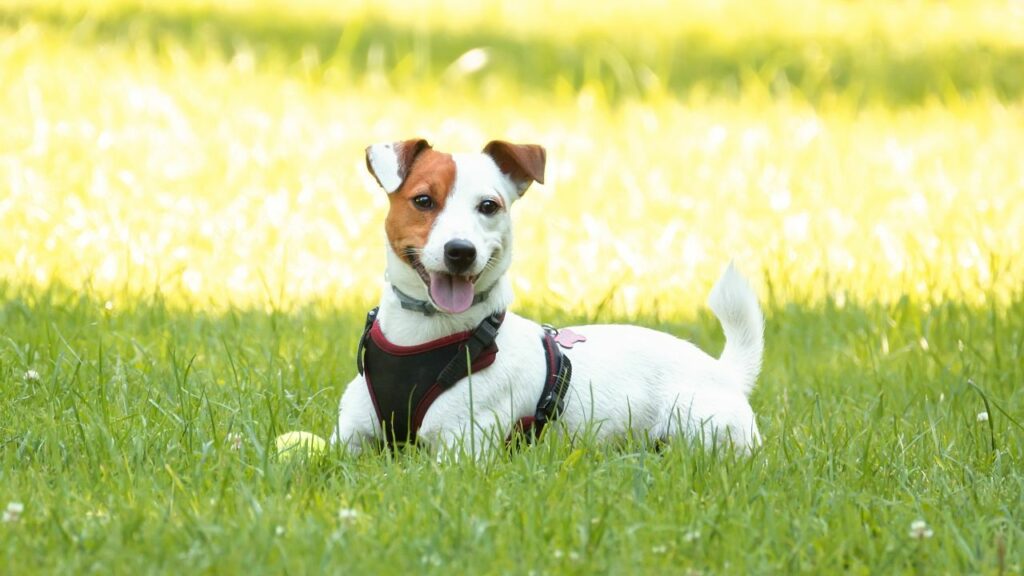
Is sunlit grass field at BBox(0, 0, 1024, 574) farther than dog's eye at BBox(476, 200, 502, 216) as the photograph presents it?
No

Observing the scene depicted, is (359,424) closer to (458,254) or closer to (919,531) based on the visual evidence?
(458,254)

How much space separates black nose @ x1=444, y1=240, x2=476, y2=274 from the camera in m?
3.85

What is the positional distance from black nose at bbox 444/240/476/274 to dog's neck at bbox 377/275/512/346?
221mm

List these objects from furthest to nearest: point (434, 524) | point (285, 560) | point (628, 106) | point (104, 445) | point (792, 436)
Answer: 1. point (628, 106)
2. point (792, 436)
3. point (104, 445)
4. point (434, 524)
5. point (285, 560)

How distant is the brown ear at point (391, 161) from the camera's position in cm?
409

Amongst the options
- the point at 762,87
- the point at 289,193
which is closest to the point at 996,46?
the point at 762,87

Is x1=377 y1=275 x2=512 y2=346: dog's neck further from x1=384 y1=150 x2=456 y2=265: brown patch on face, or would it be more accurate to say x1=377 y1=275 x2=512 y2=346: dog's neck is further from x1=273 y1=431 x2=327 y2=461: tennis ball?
x1=273 y1=431 x2=327 y2=461: tennis ball

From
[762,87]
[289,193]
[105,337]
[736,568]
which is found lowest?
[736,568]

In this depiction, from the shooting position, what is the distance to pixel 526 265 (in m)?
6.96

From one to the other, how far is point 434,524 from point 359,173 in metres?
5.06

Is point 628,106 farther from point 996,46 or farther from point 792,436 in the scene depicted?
point 792,436

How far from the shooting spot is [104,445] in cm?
384

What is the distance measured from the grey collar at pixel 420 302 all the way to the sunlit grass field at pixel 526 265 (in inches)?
17.4

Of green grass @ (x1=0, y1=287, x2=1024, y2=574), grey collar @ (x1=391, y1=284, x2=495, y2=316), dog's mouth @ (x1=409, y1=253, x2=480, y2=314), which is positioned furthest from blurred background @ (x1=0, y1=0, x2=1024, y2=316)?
dog's mouth @ (x1=409, y1=253, x2=480, y2=314)
